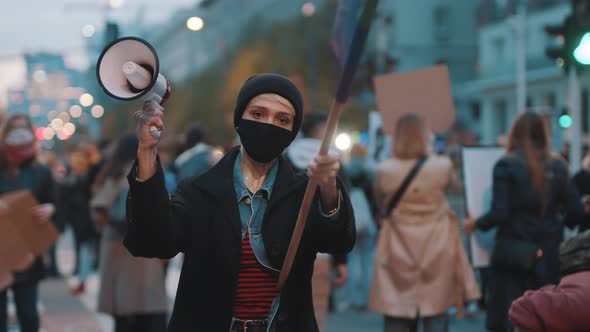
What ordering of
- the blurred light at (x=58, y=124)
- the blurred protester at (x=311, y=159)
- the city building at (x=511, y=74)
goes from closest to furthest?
the blurred protester at (x=311, y=159) < the city building at (x=511, y=74) < the blurred light at (x=58, y=124)

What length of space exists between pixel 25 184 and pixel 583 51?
16.4ft

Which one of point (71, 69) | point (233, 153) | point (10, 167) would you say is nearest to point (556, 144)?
point (10, 167)

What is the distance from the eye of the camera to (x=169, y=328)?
11.8ft

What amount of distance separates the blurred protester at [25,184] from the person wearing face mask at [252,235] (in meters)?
4.21

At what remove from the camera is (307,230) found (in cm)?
352

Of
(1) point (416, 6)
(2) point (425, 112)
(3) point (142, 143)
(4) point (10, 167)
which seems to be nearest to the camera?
(3) point (142, 143)

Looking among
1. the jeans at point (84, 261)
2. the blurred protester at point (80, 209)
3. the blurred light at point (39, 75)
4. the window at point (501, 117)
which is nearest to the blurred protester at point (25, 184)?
the blurred protester at point (80, 209)

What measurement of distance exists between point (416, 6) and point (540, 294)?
65.1 m

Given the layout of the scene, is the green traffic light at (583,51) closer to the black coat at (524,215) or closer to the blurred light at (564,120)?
the black coat at (524,215)

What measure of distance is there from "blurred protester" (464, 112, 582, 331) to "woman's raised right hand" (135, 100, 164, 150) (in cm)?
373

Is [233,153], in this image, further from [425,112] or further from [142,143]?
[425,112]

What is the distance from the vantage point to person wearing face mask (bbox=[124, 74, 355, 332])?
349 cm

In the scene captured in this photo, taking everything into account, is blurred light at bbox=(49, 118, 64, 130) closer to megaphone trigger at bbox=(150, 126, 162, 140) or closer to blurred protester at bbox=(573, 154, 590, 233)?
blurred protester at bbox=(573, 154, 590, 233)

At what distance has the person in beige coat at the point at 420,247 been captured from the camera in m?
7.05
